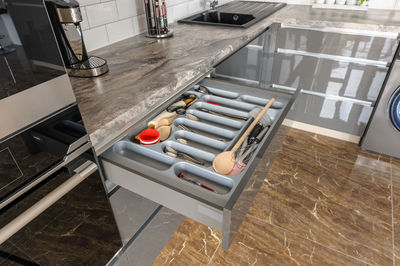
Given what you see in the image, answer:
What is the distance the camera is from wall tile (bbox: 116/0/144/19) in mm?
1538

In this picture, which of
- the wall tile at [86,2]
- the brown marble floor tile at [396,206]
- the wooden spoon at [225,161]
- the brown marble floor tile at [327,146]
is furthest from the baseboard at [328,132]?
the wall tile at [86,2]

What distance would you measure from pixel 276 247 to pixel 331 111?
1.36 metres

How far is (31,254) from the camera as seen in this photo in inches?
26.4

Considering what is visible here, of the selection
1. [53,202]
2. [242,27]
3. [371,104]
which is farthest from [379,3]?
[53,202]

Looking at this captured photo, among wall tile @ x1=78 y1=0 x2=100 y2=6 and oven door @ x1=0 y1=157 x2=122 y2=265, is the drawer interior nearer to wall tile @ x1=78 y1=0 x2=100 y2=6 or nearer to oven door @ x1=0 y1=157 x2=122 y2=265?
oven door @ x1=0 y1=157 x2=122 y2=265

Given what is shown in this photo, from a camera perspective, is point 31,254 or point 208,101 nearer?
point 31,254

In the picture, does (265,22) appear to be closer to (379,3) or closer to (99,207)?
(379,3)

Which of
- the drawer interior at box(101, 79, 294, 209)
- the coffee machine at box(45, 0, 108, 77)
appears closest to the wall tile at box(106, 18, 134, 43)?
the coffee machine at box(45, 0, 108, 77)

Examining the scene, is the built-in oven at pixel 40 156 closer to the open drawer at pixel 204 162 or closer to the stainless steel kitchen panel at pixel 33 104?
the stainless steel kitchen panel at pixel 33 104

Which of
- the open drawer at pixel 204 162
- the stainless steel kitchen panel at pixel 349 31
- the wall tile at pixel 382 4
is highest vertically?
the wall tile at pixel 382 4

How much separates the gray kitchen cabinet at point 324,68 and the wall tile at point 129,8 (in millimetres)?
1009

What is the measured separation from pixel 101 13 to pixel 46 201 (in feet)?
3.65

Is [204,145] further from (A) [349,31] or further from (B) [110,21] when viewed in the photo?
(A) [349,31]

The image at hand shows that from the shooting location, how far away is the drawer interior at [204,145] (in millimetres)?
808
